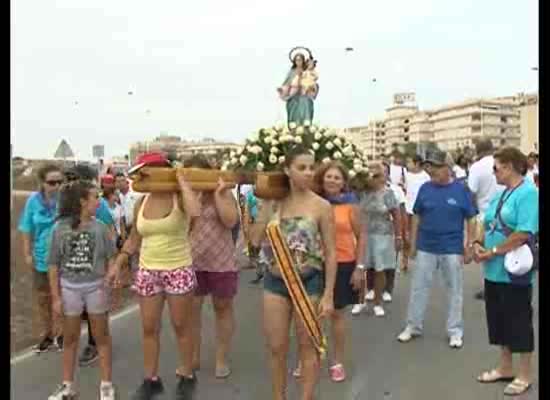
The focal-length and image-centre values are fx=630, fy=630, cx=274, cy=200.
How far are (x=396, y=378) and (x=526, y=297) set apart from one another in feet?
4.04

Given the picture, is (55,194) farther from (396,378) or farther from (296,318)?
(396,378)

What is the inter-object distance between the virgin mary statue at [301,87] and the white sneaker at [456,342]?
352cm

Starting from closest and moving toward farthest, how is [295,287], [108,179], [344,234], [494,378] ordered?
[295,287] < [494,378] < [344,234] < [108,179]

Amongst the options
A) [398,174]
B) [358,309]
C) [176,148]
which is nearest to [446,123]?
[398,174]

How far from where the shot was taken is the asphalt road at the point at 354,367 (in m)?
4.93

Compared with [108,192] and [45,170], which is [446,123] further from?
[45,170]

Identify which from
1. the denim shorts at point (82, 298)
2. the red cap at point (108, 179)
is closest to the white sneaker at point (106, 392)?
the denim shorts at point (82, 298)

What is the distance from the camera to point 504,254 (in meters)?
4.82

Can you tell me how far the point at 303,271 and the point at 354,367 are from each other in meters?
1.81

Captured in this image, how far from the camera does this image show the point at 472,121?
12381cm

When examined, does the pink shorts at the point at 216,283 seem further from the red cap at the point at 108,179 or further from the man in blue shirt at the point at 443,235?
the red cap at the point at 108,179

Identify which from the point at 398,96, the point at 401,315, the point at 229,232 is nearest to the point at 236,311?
the point at 401,315

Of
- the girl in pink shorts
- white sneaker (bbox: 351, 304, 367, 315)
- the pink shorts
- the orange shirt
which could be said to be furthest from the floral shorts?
white sneaker (bbox: 351, 304, 367, 315)

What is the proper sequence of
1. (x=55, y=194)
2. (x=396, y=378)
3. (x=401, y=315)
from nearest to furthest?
(x=396, y=378), (x=55, y=194), (x=401, y=315)
